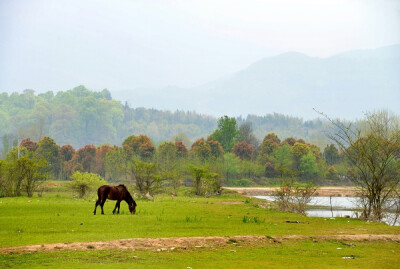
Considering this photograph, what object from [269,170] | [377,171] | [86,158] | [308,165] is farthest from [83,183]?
[269,170]

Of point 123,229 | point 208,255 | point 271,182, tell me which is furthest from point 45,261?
point 271,182

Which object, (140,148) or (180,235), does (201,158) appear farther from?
(180,235)

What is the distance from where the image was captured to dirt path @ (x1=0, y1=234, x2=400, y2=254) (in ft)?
48.8

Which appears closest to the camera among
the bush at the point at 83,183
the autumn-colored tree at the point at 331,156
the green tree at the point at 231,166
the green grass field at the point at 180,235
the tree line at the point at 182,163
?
the green grass field at the point at 180,235

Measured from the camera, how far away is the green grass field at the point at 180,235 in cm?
1378

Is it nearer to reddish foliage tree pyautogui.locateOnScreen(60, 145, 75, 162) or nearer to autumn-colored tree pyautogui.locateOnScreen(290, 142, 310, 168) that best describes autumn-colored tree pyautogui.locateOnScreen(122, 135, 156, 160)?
reddish foliage tree pyautogui.locateOnScreen(60, 145, 75, 162)

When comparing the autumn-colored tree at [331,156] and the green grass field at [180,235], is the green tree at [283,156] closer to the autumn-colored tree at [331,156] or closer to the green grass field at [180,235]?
the autumn-colored tree at [331,156]

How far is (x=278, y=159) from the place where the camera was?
101312 mm

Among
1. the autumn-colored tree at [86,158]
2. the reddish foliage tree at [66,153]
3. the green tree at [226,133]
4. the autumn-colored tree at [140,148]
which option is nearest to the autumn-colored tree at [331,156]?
the green tree at [226,133]

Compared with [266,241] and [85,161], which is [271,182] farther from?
[266,241]

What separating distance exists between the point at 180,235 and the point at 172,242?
4.56 feet

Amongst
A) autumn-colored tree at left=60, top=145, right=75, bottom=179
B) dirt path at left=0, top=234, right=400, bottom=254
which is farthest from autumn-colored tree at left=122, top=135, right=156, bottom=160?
dirt path at left=0, top=234, right=400, bottom=254

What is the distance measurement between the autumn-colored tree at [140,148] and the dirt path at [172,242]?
78.1 meters

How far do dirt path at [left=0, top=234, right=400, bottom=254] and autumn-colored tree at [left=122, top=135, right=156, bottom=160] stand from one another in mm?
78086
